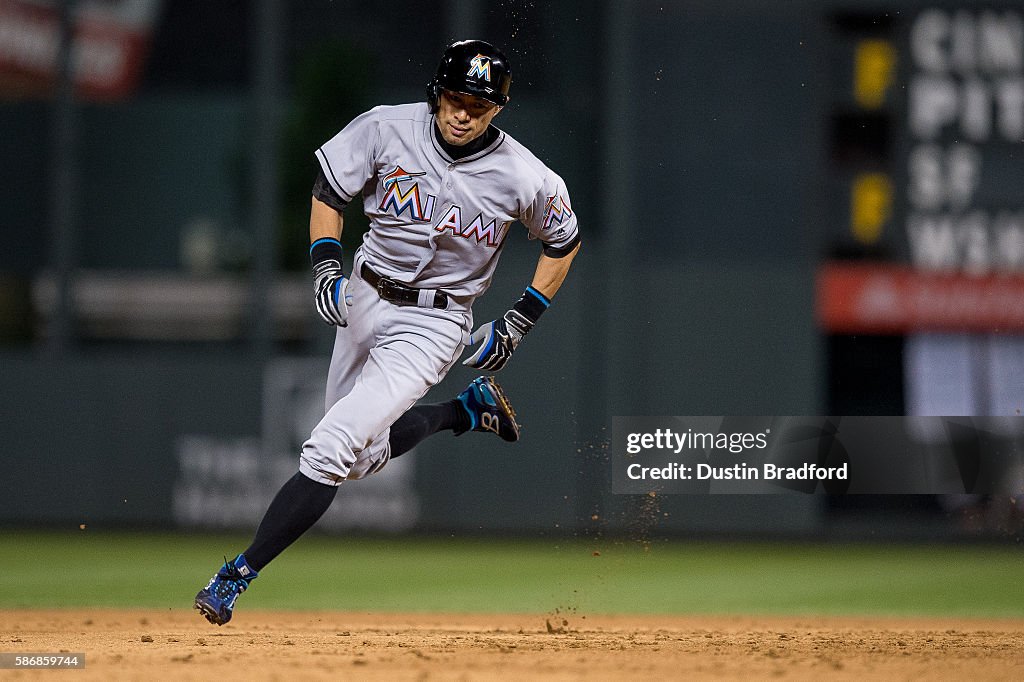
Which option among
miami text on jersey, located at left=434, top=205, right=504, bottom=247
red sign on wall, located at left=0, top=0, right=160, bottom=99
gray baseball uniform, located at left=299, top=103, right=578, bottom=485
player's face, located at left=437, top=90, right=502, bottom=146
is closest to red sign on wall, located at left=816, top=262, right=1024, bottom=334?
gray baseball uniform, located at left=299, top=103, right=578, bottom=485

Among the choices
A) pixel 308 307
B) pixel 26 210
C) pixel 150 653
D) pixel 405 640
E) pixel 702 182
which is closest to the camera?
pixel 150 653

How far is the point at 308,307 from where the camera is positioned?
10.8 metres

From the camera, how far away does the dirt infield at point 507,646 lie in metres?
4.05

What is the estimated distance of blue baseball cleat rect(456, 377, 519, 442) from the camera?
17.2 ft

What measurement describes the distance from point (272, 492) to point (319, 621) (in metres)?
3.59

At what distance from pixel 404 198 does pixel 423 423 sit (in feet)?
2.75

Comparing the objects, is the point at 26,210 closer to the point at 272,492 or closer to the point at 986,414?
the point at 272,492

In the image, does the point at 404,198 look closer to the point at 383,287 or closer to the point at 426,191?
the point at 426,191

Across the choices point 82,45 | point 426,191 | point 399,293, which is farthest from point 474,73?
point 82,45

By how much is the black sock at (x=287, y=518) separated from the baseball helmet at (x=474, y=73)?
1325mm

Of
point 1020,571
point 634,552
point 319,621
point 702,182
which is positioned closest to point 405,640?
point 319,621

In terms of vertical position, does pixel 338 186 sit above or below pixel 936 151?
below

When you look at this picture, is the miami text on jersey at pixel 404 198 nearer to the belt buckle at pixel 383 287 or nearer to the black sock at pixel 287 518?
the belt buckle at pixel 383 287

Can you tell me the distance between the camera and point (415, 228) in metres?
4.73
